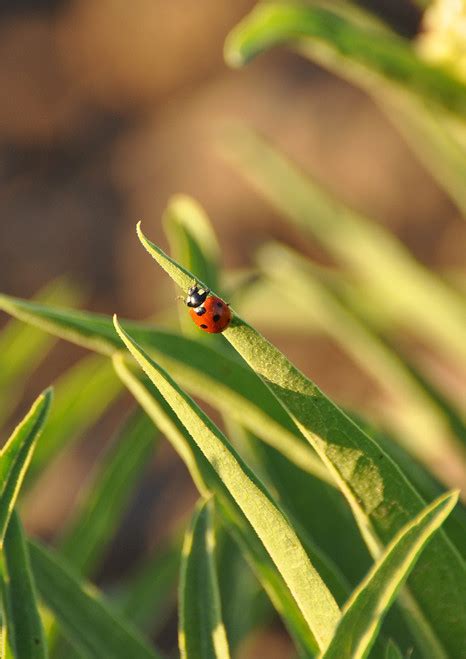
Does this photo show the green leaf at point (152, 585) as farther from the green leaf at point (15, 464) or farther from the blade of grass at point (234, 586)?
the green leaf at point (15, 464)

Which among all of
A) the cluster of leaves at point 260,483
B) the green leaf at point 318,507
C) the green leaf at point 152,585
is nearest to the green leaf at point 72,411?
the cluster of leaves at point 260,483

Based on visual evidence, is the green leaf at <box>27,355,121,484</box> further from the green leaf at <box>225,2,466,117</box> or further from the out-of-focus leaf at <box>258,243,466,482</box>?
the green leaf at <box>225,2,466,117</box>

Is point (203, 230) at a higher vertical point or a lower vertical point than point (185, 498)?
lower

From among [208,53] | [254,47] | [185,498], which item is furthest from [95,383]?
[208,53]

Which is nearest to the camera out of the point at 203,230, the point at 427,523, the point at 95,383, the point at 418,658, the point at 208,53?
the point at 427,523

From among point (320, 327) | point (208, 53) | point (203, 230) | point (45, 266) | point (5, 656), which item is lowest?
point (5, 656)

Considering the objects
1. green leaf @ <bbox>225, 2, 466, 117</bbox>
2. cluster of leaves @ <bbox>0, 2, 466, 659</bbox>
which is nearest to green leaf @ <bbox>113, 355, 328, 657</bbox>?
cluster of leaves @ <bbox>0, 2, 466, 659</bbox>

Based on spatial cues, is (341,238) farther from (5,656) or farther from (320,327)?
(5,656)
